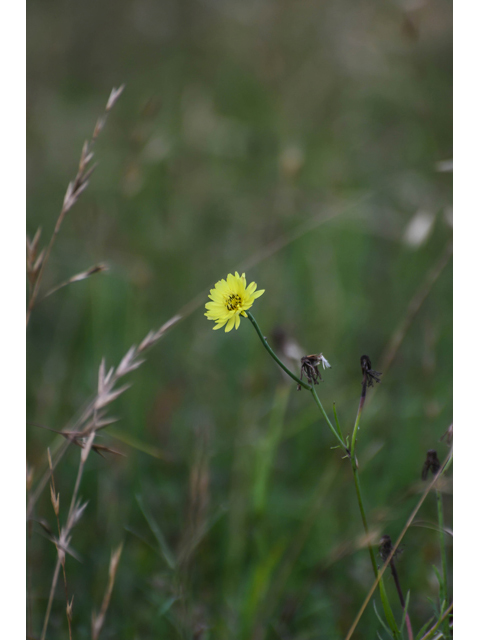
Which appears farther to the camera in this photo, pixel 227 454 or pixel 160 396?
pixel 160 396

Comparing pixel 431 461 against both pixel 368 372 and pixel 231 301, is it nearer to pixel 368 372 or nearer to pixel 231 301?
pixel 368 372

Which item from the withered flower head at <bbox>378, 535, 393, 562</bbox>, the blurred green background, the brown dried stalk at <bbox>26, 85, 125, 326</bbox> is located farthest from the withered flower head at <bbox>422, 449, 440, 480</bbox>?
the brown dried stalk at <bbox>26, 85, 125, 326</bbox>

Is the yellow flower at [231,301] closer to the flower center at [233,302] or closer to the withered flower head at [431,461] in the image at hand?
the flower center at [233,302]

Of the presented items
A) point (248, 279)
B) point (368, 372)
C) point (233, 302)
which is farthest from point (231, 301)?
point (248, 279)

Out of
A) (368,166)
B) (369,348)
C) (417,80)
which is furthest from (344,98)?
(369,348)

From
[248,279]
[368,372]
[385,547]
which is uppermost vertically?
[248,279]
